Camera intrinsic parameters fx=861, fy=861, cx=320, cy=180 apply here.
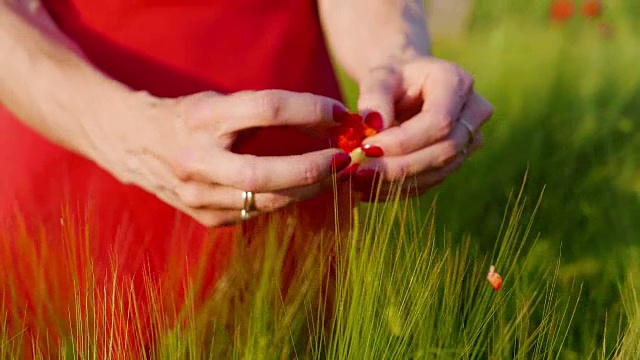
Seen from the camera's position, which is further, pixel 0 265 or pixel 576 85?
pixel 576 85

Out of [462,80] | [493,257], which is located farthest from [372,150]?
[493,257]

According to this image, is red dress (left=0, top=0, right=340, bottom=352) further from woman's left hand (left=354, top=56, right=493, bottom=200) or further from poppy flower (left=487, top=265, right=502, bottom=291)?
poppy flower (left=487, top=265, right=502, bottom=291)

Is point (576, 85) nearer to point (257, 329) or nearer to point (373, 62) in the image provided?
point (373, 62)

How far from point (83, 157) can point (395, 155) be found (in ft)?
0.80

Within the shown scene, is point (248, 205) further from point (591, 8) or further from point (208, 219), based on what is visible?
point (591, 8)

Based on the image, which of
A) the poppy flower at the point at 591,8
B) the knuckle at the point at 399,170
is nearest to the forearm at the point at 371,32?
the knuckle at the point at 399,170

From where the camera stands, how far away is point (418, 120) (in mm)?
657

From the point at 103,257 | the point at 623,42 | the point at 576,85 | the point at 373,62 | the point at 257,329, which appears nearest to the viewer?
the point at 257,329

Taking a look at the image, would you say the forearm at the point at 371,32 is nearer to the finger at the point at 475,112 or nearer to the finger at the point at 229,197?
the finger at the point at 475,112

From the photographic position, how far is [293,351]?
592 millimetres

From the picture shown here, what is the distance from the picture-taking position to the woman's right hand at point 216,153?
0.56m

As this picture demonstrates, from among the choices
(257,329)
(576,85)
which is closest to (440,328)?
(257,329)

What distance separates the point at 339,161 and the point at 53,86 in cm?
22

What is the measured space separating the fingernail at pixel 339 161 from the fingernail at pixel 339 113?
0.09 ft
